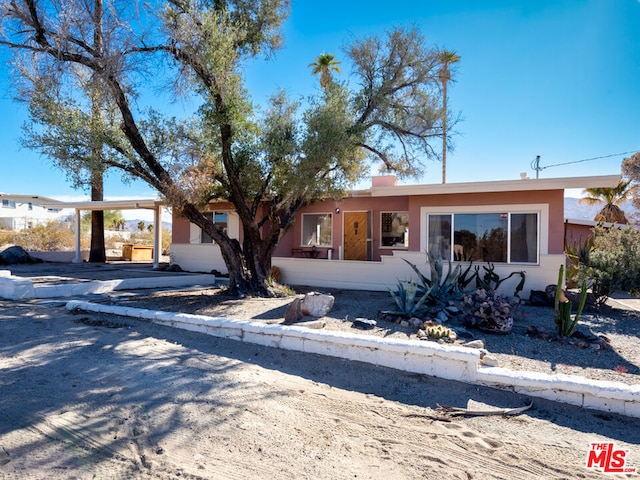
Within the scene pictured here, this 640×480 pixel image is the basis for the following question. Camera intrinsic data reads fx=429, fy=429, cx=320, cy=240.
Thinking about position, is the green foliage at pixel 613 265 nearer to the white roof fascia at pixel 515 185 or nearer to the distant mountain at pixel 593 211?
the white roof fascia at pixel 515 185

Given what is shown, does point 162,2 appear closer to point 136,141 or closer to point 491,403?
point 136,141

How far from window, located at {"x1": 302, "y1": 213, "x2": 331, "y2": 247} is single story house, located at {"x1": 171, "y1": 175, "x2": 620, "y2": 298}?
436 mm

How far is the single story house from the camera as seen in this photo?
10.4 m

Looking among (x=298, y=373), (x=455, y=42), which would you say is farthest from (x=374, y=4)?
(x=298, y=373)

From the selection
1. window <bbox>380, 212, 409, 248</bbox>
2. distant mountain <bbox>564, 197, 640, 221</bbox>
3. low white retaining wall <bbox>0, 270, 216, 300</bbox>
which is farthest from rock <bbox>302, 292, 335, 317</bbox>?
distant mountain <bbox>564, 197, 640, 221</bbox>

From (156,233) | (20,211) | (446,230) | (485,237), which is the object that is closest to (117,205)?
(156,233)

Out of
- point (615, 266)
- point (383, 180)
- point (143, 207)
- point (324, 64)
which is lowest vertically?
point (615, 266)

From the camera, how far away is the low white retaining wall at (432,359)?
13.4 feet

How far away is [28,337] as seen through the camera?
19.6 feet

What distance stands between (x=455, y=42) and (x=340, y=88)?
5.36 meters

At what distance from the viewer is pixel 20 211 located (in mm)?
45969

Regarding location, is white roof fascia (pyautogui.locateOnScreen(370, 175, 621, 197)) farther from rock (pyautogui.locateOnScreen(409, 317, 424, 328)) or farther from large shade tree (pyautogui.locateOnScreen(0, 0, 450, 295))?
rock (pyautogui.locateOnScreen(409, 317, 424, 328))

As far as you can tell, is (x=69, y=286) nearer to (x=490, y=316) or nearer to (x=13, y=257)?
(x=490, y=316)

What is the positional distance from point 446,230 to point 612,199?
16608 mm
